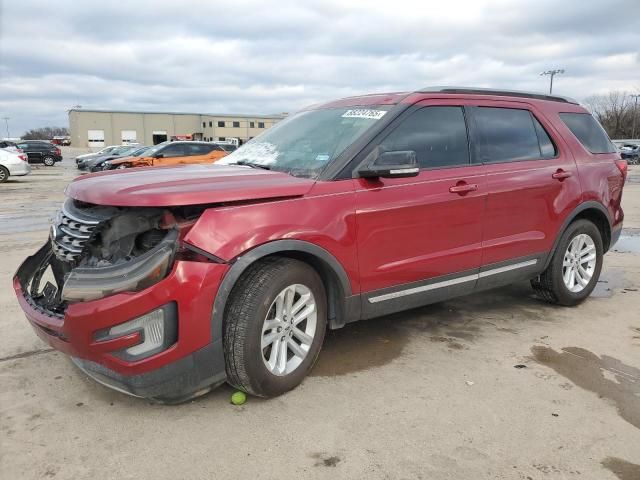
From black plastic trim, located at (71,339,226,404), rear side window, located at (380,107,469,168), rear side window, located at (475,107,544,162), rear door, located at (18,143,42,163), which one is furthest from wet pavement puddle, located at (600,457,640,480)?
rear door, located at (18,143,42,163)

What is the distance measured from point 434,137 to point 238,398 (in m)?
2.25

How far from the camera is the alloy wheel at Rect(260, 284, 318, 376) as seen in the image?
3.16 metres

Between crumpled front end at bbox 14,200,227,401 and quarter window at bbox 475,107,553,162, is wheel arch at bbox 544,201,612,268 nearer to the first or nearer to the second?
quarter window at bbox 475,107,553,162

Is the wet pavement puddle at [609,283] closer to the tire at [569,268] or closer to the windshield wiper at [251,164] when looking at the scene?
the tire at [569,268]

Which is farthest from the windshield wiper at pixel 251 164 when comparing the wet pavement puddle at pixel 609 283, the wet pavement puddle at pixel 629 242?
the wet pavement puddle at pixel 629 242

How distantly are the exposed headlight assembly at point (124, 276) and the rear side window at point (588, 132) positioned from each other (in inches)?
153

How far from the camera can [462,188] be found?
12.9 feet

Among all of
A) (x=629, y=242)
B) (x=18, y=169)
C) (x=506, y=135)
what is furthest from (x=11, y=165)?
(x=506, y=135)

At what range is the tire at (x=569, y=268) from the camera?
4.83 meters

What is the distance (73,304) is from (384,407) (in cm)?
179

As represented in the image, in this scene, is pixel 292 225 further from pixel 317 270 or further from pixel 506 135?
pixel 506 135

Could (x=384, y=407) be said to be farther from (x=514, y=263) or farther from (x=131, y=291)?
(x=514, y=263)

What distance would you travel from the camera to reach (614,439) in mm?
2846

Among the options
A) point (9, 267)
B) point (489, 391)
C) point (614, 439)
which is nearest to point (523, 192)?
point (489, 391)
